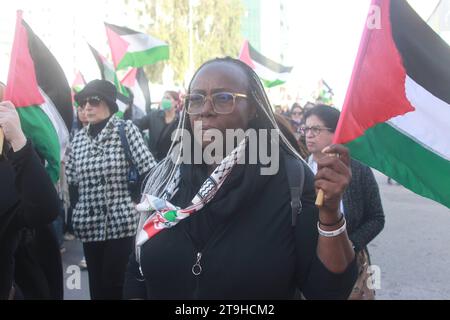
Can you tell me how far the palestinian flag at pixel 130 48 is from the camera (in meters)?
9.20

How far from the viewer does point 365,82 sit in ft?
7.63

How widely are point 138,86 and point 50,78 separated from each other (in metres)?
6.45

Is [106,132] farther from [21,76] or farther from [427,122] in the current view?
[427,122]

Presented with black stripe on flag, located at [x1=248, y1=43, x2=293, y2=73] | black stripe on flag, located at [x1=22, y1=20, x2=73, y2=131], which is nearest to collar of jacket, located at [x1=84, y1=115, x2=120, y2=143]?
black stripe on flag, located at [x1=22, y1=20, x2=73, y2=131]

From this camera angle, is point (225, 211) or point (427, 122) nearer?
point (225, 211)

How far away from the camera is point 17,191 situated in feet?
8.54

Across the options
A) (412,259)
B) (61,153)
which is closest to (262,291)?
(61,153)

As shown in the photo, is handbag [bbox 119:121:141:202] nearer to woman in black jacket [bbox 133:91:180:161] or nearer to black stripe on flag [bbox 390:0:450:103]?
black stripe on flag [bbox 390:0:450:103]

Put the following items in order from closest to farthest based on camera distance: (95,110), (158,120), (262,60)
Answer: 1. (95,110)
2. (158,120)
3. (262,60)

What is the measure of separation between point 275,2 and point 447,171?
353ft

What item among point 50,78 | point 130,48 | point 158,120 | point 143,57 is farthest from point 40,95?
point 143,57

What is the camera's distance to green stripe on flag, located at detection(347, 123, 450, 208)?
8.28 ft

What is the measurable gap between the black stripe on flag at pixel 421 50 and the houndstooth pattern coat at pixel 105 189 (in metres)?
2.05
